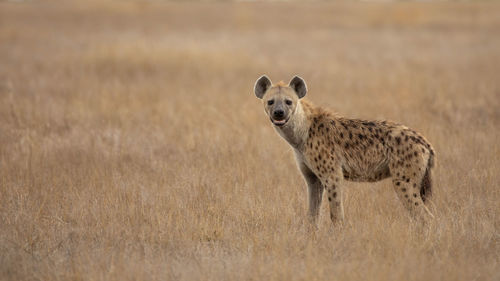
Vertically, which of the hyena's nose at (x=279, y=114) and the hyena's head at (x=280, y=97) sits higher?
the hyena's head at (x=280, y=97)

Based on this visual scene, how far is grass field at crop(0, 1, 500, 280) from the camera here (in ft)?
13.2

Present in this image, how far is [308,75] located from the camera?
43.7 ft

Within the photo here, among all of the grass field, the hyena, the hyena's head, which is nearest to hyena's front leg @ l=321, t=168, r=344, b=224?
the hyena

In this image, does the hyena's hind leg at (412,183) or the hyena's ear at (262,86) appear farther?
the hyena's ear at (262,86)

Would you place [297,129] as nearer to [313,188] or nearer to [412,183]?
[313,188]

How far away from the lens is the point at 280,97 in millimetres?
4762

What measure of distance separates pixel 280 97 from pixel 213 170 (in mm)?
1786

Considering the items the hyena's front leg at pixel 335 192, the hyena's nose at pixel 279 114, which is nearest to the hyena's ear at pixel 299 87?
the hyena's nose at pixel 279 114

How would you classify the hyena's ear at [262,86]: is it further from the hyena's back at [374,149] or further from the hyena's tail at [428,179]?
the hyena's tail at [428,179]

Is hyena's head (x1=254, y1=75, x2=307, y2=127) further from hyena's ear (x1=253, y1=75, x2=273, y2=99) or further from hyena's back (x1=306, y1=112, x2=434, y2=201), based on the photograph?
hyena's back (x1=306, y1=112, x2=434, y2=201)

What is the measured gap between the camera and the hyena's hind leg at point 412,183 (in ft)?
14.8

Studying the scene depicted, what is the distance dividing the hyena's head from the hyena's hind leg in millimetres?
969

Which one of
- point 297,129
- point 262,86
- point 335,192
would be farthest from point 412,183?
point 262,86

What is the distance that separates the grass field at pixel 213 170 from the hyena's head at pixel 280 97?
86cm
